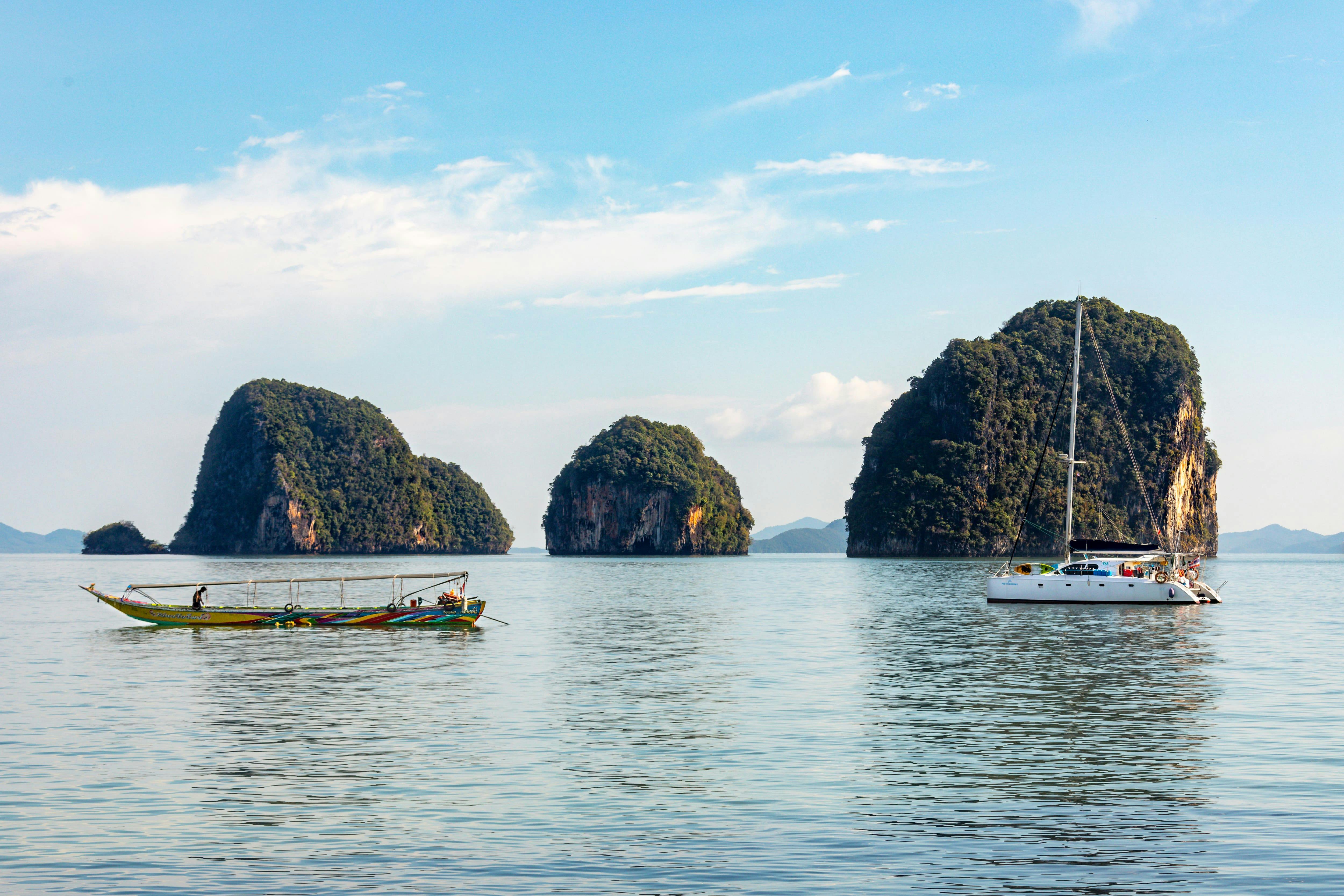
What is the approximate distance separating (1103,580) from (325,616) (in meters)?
37.4

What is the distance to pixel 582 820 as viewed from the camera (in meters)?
14.6

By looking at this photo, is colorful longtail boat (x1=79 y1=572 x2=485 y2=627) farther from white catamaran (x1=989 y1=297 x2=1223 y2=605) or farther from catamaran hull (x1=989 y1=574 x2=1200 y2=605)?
catamaran hull (x1=989 y1=574 x2=1200 y2=605)

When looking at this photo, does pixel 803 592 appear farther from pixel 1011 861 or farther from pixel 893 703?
pixel 1011 861

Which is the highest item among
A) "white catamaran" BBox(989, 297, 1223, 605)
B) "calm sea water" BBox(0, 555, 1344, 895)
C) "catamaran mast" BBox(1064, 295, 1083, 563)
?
"catamaran mast" BBox(1064, 295, 1083, 563)

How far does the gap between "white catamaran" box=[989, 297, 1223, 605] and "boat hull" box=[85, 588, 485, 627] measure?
28.6 metres

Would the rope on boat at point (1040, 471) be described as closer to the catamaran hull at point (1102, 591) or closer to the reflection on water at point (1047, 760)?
the catamaran hull at point (1102, 591)

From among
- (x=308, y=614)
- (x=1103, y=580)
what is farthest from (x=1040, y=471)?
(x=308, y=614)

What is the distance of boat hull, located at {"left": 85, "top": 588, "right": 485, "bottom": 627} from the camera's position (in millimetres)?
46281

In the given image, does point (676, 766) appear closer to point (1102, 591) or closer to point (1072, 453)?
point (1102, 591)

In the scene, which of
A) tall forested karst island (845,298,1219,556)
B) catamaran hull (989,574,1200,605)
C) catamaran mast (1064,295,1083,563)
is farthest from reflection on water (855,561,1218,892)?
tall forested karst island (845,298,1219,556)

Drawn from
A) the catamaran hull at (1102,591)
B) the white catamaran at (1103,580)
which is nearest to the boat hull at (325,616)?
the white catamaran at (1103,580)

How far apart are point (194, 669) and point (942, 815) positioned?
24541 mm

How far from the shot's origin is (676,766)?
18156 millimetres

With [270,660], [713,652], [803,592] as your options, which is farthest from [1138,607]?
[270,660]
